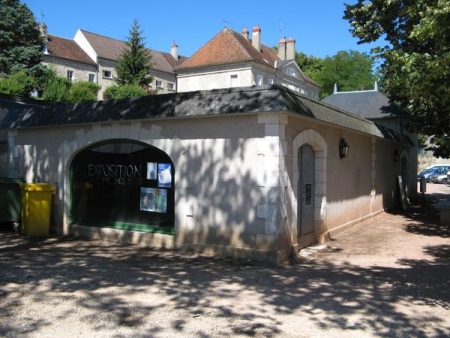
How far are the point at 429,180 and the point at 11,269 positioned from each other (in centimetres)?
4061

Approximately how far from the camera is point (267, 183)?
7.30m

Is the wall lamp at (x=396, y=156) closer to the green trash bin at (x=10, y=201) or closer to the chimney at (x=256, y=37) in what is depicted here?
the green trash bin at (x=10, y=201)

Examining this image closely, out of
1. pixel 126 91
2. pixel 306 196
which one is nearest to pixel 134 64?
pixel 126 91

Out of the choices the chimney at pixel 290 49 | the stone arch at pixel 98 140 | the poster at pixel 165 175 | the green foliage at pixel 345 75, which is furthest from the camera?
the green foliage at pixel 345 75

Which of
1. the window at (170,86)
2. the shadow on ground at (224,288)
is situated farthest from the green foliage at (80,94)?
the shadow on ground at (224,288)

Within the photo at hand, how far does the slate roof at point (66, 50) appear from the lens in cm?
4627

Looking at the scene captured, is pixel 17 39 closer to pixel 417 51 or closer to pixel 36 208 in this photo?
pixel 36 208

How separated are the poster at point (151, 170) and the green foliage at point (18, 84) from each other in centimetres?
2286

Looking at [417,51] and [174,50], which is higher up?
[174,50]

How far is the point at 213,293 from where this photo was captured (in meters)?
5.58

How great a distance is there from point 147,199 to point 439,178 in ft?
122

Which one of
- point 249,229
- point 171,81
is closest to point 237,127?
point 249,229

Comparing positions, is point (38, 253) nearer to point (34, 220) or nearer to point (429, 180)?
point (34, 220)

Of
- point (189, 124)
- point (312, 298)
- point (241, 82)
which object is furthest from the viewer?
point (241, 82)
